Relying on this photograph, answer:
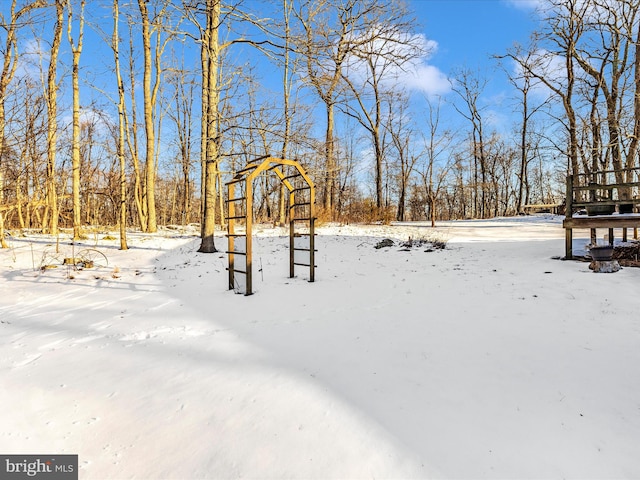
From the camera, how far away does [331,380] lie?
2.89 meters

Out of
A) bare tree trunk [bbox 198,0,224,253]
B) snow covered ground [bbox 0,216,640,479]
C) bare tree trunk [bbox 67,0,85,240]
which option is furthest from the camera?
bare tree trunk [bbox 67,0,85,240]

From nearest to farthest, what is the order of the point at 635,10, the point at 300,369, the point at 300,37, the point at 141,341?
the point at 300,369 < the point at 141,341 < the point at 300,37 < the point at 635,10

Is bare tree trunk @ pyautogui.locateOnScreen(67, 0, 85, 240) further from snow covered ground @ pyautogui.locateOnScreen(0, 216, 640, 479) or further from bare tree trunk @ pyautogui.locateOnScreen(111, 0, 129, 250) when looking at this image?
snow covered ground @ pyautogui.locateOnScreen(0, 216, 640, 479)

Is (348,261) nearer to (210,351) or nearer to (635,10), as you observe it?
(210,351)

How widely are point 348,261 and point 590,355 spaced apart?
6664 millimetres

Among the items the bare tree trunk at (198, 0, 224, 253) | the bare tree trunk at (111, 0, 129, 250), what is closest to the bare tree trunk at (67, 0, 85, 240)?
the bare tree trunk at (111, 0, 129, 250)

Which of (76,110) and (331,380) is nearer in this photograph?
(331,380)

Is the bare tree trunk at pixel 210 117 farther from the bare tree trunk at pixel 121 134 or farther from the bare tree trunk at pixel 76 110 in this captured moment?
the bare tree trunk at pixel 76 110

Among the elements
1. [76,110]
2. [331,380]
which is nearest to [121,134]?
[76,110]

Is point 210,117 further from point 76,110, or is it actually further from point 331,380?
point 331,380

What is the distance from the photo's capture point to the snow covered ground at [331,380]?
199 cm

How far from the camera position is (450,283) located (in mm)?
6695

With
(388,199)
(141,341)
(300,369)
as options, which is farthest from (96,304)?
(388,199)

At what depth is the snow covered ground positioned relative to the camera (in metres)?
1.99
